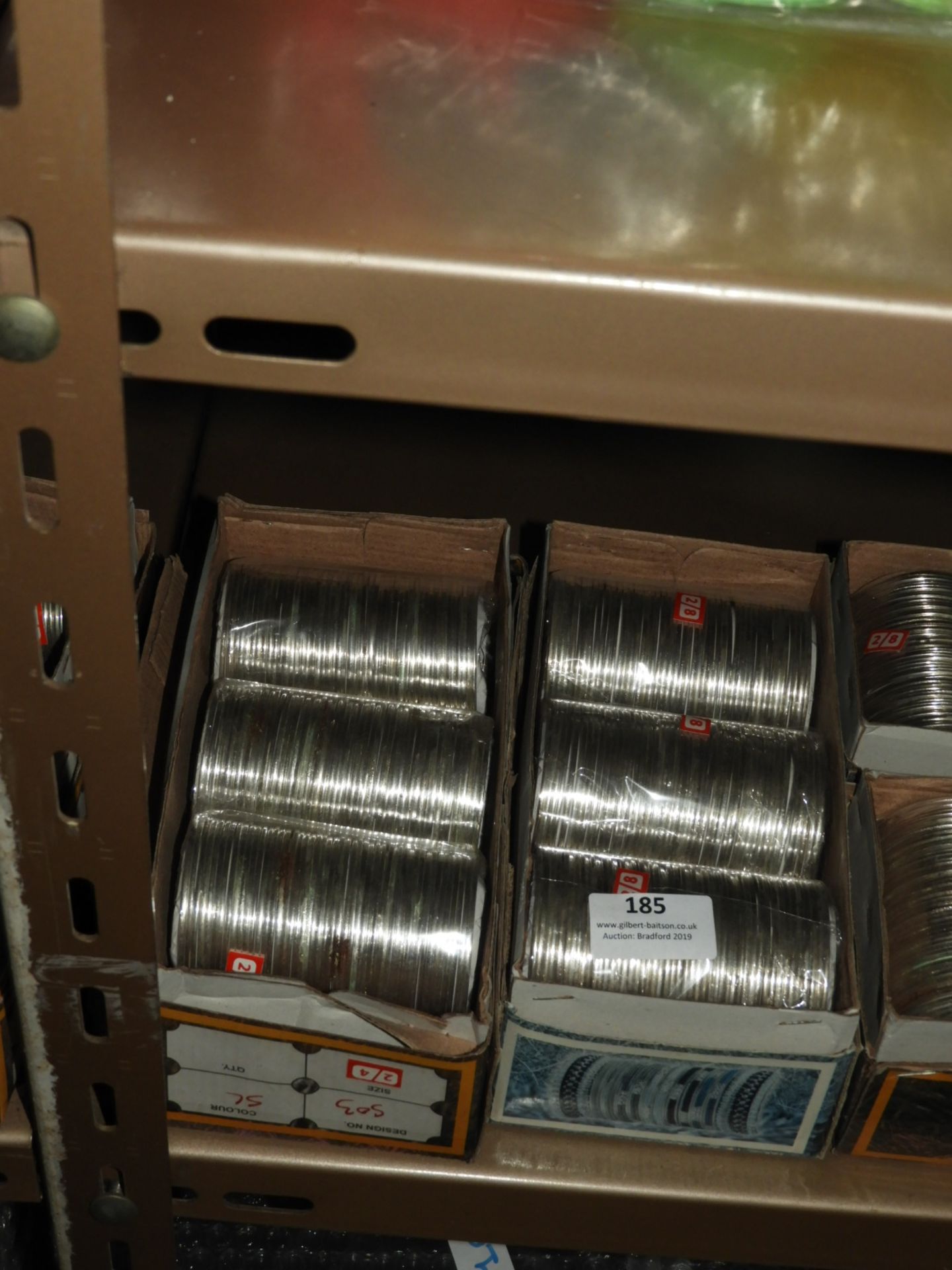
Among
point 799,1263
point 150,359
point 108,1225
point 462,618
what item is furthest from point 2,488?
point 799,1263

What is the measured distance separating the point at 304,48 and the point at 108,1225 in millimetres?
647

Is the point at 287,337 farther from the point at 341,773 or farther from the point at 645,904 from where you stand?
the point at 645,904

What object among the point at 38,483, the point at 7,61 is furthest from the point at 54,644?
the point at 7,61

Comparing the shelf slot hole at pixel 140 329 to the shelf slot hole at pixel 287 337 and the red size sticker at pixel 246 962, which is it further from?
the red size sticker at pixel 246 962

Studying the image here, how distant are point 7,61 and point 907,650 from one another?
2.62 feet

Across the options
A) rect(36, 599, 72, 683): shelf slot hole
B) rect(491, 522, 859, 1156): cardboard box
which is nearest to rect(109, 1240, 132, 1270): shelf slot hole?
rect(491, 522, 859, 1156): cardboard box

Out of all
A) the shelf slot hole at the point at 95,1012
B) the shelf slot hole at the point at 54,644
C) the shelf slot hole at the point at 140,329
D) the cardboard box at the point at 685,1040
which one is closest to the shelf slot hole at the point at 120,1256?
the shelf slot hole at the point at 95,1012

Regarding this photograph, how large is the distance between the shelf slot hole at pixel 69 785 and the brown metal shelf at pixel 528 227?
20cm

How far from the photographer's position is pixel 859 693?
Answer: 3.33 ft

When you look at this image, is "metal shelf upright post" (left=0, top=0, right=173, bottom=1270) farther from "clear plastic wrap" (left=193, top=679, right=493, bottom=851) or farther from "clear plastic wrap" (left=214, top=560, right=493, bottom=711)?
"clear plastic wrap" (left=214, top=560, right=493, bottom=711)

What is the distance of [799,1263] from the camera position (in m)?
0.92

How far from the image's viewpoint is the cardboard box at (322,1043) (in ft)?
2.69

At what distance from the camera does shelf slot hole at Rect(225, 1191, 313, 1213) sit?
91 cm

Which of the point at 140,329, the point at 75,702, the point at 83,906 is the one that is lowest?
the point at 83,906
